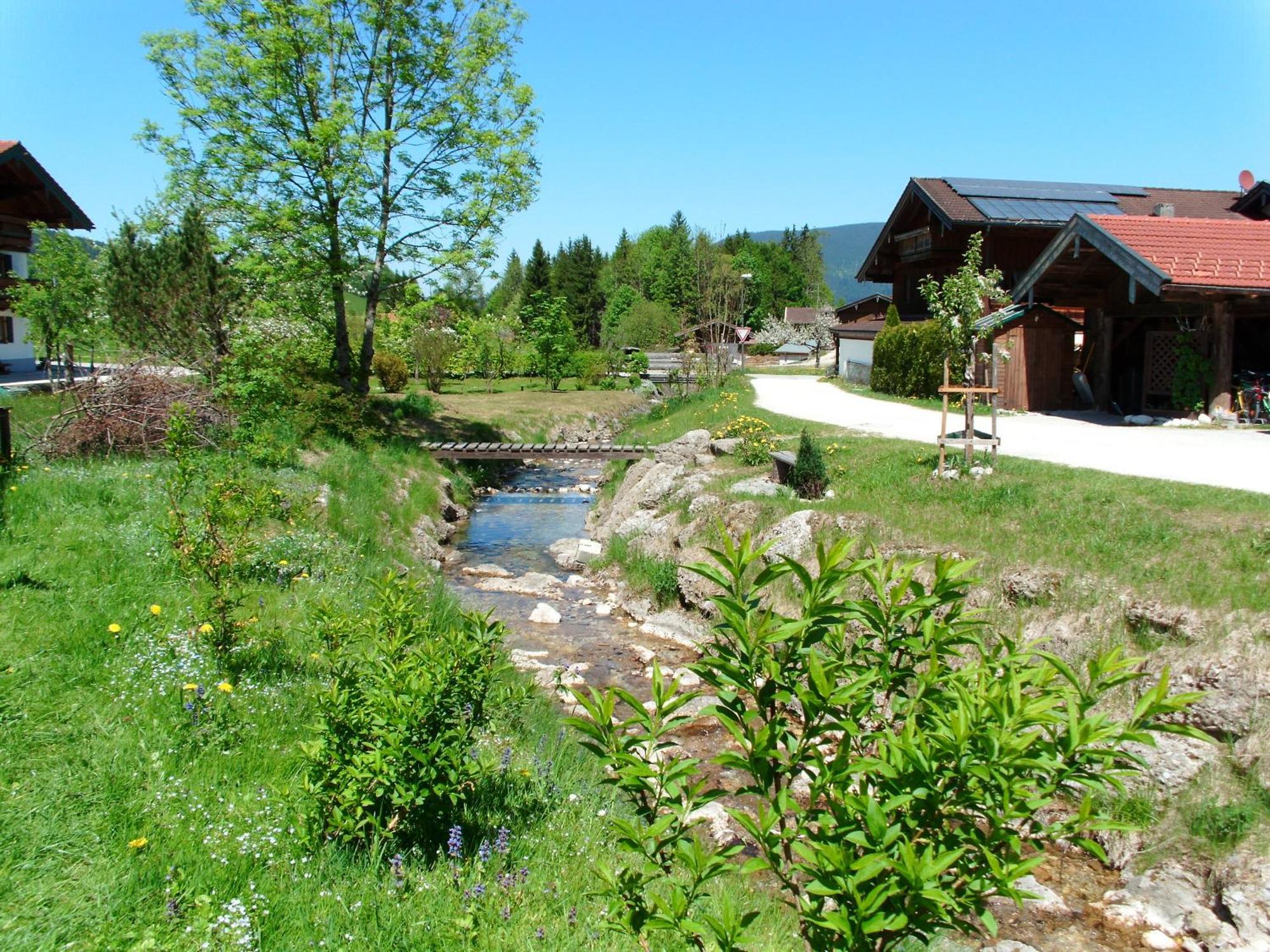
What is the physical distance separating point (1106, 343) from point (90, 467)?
864 inches

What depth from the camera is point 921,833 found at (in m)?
2.68

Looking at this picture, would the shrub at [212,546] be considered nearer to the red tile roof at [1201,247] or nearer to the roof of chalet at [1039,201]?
the red tile roof at [1201,247]

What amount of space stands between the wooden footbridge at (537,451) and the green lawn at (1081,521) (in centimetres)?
815

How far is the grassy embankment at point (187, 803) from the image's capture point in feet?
12.9

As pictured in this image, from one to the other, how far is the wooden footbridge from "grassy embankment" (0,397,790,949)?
13666mm

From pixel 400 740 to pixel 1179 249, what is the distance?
19931 mm

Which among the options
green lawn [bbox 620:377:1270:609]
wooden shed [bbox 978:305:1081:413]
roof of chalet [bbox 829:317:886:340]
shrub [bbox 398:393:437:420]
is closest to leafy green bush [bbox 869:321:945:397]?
wooden shed [bbox 978:305:1081:413]

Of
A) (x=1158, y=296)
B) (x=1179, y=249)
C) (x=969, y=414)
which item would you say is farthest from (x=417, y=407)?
(x=1179, y=249)

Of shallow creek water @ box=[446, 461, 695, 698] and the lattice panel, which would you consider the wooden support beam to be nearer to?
the lattice panel

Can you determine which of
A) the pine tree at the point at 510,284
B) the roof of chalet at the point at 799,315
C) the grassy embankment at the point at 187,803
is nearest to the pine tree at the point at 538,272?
the pine tree at the point at 510,284

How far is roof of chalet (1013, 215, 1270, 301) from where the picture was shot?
1711 cm

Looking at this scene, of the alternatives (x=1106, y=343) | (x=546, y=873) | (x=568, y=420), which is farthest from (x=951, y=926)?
(x=568, y=420)

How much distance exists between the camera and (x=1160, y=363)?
800 inches

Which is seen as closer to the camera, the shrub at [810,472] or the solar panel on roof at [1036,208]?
the shrub at [810,472]
